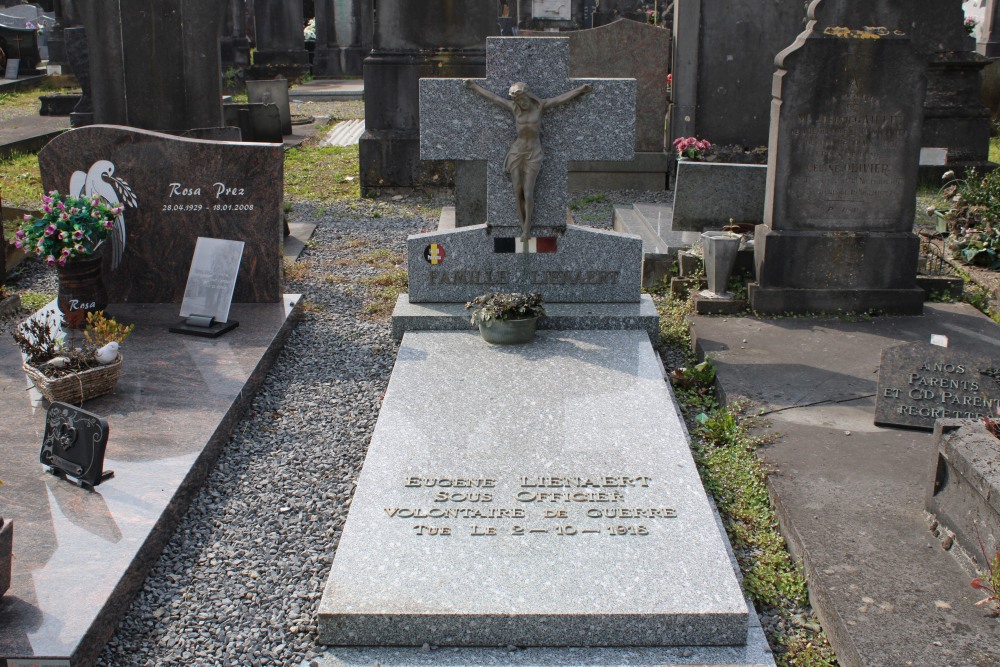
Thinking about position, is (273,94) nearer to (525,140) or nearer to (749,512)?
(525,140)

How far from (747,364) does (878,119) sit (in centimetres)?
219

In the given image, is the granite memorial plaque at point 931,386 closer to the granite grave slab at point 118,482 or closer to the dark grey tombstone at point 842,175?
the dark grey tombstone at point 842,175

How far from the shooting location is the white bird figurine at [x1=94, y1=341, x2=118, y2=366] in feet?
16.8

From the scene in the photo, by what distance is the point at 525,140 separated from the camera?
6.36 metres

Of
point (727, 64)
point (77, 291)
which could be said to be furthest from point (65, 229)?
point (727, 64)

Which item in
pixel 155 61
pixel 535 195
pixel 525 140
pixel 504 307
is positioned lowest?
pixel 504 307

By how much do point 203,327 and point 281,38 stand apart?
2313 cm

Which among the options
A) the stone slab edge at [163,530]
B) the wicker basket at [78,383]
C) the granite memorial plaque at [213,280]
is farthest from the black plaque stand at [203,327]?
the wicker basket at [78,383]

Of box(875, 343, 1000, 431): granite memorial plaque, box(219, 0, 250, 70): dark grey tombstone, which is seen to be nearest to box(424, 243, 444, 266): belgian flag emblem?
box(875, 343, 1000, 431): granite memorial plaque

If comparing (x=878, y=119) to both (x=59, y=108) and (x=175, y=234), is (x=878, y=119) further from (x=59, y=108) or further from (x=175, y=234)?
(x=59, y=108)

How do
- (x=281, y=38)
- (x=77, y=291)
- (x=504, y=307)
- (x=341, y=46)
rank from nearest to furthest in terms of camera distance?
(x=504, y=307) < (x=77, y=291) < (x=281, y=38) < (x=341, y=46)

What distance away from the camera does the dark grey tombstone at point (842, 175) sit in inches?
261

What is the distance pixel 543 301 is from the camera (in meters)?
6.54

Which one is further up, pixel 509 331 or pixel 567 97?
pixel 567 97
